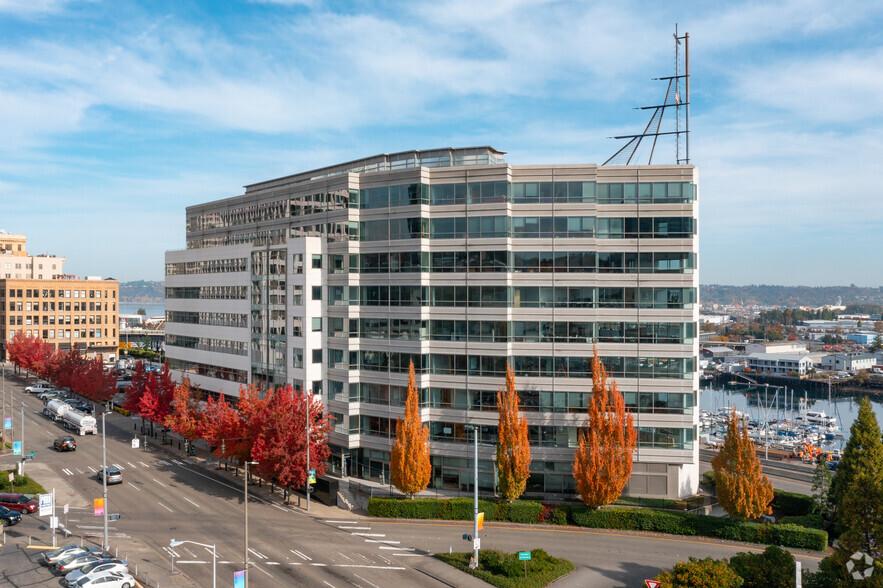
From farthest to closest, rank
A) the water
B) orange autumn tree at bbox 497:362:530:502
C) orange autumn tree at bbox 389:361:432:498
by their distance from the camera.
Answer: the water → orange autumn tree at bbox 389:361:432:498 → orange autumn tree at bbox 497:362:530:502

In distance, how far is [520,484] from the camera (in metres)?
53.2

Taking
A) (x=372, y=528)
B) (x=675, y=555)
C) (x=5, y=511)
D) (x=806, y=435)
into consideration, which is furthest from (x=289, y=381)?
(x=806, y=435)

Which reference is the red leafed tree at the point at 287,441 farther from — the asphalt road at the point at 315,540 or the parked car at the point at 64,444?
the parked car at the point at 64,444

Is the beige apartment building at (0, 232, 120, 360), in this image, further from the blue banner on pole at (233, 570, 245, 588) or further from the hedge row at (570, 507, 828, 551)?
the hedge row at (570, 507, 828, 551)

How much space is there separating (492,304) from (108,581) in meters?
36.0

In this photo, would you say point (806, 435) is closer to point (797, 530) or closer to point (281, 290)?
point (797, 530)

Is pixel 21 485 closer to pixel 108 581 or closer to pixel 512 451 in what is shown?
pixel 108 581

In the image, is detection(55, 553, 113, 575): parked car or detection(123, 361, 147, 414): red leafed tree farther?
detection(123, 361, 147, 414): red leafed tree

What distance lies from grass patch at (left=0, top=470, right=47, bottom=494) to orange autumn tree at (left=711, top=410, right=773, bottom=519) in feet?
194

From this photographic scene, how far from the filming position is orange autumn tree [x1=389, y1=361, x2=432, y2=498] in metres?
54.0

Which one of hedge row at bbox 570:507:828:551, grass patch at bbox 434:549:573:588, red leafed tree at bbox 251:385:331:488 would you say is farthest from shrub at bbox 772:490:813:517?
red leafed tree at bbox 251:385:331:488

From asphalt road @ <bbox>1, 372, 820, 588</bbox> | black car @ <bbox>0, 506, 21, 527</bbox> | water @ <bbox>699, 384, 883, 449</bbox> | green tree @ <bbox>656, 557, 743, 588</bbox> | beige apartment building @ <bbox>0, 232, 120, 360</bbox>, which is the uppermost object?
beige apartment building @ <bbox>0, 232, 120, 360</bbox>

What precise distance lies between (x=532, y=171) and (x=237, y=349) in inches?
1632

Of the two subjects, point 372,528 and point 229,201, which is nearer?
point 372,528
